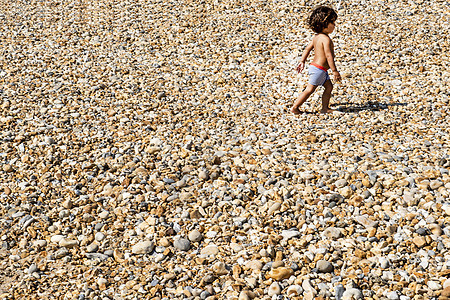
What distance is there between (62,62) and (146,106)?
2989 millimetres

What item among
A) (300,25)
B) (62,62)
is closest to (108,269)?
(62,62)

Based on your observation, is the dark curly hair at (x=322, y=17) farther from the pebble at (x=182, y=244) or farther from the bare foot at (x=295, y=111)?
the pebble at (x=182, y=244)

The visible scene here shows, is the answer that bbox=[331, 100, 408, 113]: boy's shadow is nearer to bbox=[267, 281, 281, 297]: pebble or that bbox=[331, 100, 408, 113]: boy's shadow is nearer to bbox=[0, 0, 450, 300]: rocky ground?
bbox=[0, 0, 450, 300]: rocky ground

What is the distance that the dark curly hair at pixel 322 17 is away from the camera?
662cm

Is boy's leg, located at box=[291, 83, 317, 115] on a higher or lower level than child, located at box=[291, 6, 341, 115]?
lower

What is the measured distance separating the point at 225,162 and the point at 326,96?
221 cm

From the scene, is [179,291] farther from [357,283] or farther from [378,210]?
[378,210]

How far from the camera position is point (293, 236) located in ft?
15.3

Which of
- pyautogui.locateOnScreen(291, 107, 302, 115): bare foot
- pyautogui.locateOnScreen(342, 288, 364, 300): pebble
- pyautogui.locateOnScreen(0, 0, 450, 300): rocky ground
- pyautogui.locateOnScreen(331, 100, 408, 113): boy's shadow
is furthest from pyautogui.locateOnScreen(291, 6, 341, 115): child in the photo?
pyautogui.locateOnScreen(342, 288, 364, 300): pebble

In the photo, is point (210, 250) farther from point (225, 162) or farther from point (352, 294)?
point (225, 162)

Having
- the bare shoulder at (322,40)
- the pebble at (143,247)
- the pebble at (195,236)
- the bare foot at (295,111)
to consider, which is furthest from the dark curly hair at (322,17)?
the pebble at (143,247)

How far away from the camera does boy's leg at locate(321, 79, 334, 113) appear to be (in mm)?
6973

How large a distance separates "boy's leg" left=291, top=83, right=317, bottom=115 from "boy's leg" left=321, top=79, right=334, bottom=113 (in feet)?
0.60

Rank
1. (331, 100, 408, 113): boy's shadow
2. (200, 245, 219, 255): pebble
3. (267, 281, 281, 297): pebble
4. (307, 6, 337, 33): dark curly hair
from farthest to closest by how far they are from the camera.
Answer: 1. (331, 100, 408, 113): boy's shadow
2. (307, 6, 337, 33): dark curly hair
3. (200, 245, 219, 255): pebble
4. (267, 281, 281, 297): pebble
